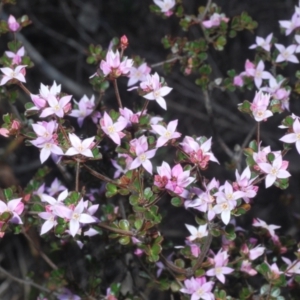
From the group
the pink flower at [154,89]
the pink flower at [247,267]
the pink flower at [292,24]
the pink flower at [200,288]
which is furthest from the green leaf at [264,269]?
the pink flower at [292,24]

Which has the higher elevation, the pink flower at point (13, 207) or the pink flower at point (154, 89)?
the pink flower at point (154, 89)

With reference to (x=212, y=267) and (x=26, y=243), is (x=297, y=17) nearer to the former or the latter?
(x=212, y=267)

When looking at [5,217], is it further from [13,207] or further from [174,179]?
[174,179]

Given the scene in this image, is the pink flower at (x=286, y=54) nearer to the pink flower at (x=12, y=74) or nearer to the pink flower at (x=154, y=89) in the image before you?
the pink flower at (x=154, y=89)

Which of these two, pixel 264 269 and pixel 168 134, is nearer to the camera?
pixel 168 134

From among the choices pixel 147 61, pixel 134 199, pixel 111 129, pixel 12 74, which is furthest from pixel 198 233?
pixel 147 61

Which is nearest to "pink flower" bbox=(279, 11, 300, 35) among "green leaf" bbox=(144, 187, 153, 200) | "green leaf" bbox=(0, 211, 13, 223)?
"green leaf" bbox=(144, 187, 153, 200)

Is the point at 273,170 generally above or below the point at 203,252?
above
